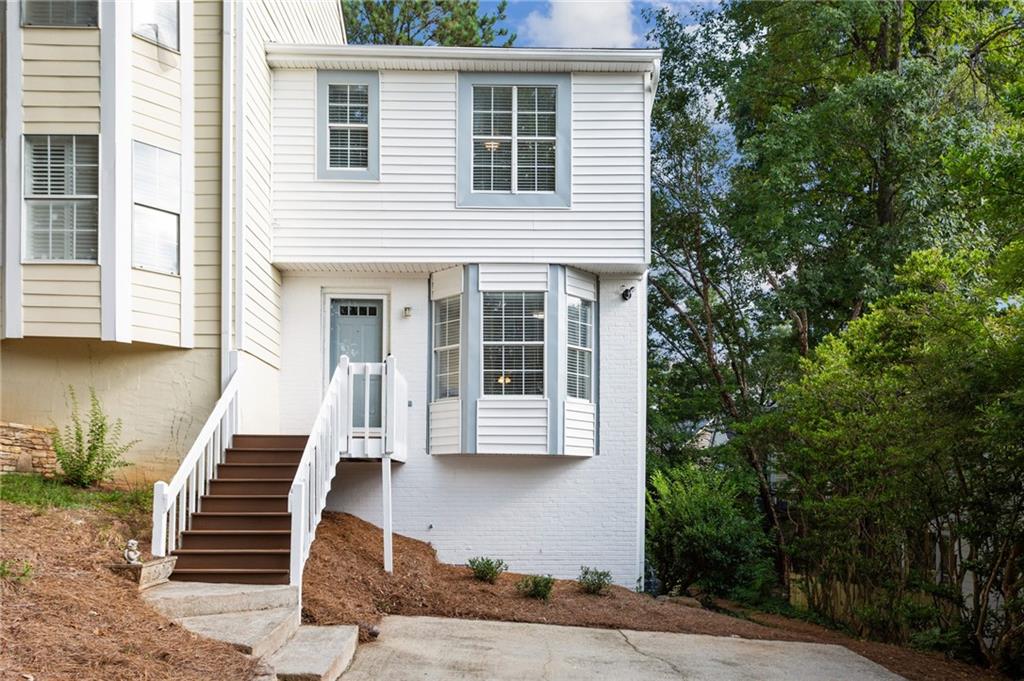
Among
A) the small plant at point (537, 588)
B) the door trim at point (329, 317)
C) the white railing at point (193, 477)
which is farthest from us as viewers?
the door trim at point (329, 317)

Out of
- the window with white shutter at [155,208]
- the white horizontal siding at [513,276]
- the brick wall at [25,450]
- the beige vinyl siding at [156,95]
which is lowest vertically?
the brick wall at [25,450]

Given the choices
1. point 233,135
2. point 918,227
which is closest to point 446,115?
point 233,135

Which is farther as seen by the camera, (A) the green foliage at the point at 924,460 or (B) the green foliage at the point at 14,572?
(A) the green foliage at the point at 924,460

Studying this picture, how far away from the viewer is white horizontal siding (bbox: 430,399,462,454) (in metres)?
13.8

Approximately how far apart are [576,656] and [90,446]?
537cm

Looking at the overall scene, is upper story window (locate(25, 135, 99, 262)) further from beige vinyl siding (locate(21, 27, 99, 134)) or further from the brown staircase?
the brown staircase

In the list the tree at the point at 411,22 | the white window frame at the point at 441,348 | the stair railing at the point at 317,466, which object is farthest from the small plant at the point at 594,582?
the tree at the point at 411,22

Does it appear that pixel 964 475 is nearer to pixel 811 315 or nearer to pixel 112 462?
pixel 112 462

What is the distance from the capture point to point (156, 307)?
37.5 feet

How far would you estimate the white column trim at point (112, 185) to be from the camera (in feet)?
36.2

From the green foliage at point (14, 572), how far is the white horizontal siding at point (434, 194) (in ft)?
23.2

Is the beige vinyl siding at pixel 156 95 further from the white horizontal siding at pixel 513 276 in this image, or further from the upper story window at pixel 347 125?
the white horizontal siding at pixel 513 276

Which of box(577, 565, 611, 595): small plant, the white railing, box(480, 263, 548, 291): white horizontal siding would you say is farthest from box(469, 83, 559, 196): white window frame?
box(577, 565, 611, 595): small plant

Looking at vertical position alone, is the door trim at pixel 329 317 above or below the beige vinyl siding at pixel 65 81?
below
